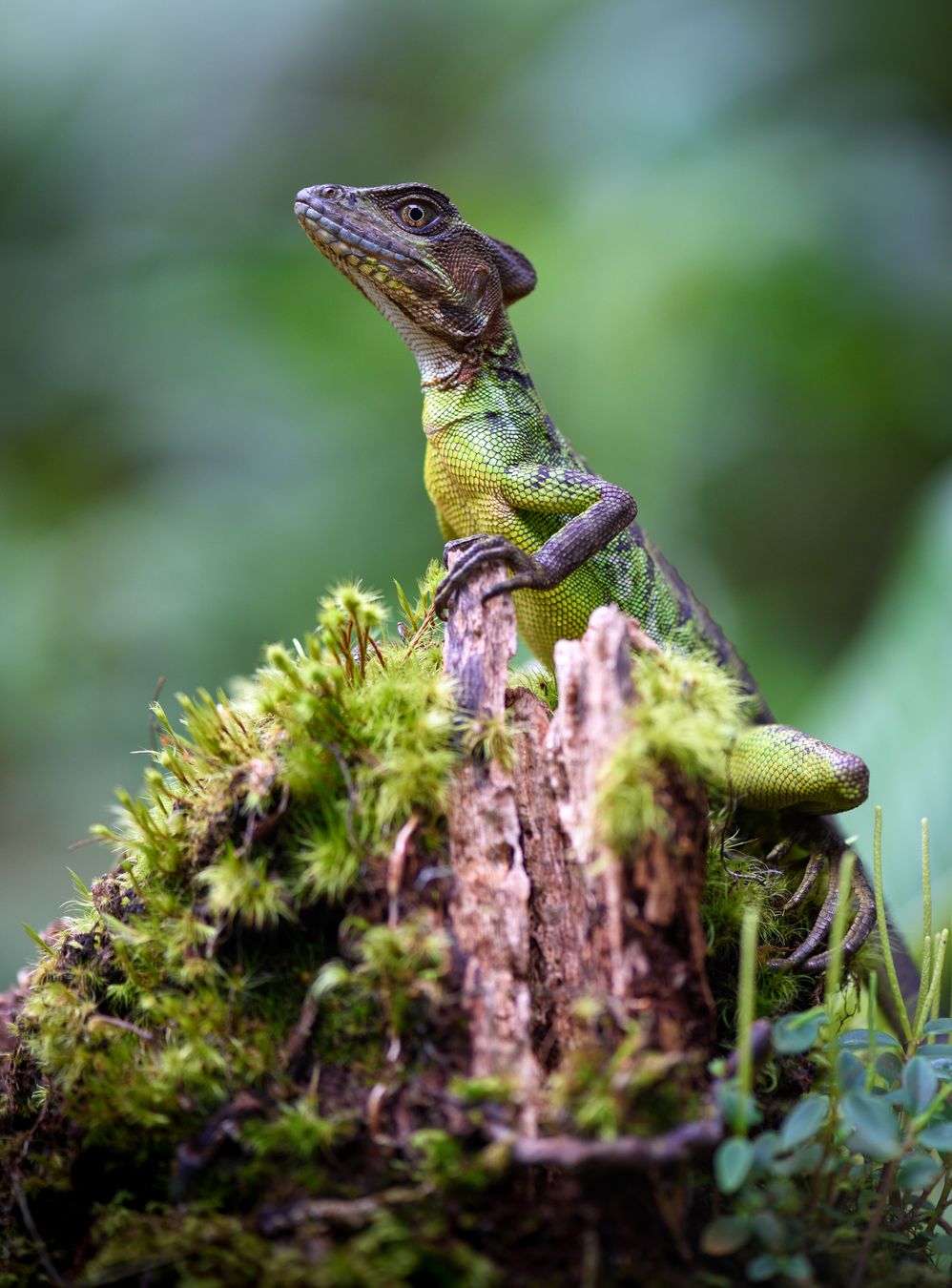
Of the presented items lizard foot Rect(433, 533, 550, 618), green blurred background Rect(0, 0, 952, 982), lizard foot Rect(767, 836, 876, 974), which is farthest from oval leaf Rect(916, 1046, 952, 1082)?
green blurred background Rect(0, 0, 952, 982)

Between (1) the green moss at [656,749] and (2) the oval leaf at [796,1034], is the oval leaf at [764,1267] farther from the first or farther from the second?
(1) the green moss at [656,749]

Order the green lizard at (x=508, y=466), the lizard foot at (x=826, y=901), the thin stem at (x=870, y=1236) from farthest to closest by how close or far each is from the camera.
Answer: the green lizard at (x=508, y=466) < the lizard foot at (x=826, y=901) < the thin stem at (x=870, y=1236)

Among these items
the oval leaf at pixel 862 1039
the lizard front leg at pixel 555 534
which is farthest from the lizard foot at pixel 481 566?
the oval leaf at pixel 862 1039

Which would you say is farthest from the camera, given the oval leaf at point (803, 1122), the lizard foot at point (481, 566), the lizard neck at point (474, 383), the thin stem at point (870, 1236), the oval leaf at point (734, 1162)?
the lizard neck at point (474, 383)

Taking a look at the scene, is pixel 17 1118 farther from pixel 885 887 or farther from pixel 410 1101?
pixel 885 887

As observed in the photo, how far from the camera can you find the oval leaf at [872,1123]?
1947 mm

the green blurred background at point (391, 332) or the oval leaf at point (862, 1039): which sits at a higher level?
the green blurred background at point (391, 332)

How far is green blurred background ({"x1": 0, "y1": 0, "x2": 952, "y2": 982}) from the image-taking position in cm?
848

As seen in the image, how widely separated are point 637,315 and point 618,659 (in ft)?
22.0

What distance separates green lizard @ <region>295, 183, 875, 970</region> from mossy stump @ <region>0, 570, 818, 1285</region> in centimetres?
125

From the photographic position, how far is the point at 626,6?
10.3m

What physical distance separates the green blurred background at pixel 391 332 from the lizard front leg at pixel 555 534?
347cm

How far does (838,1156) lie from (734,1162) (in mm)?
546

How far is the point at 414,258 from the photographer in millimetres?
4539
